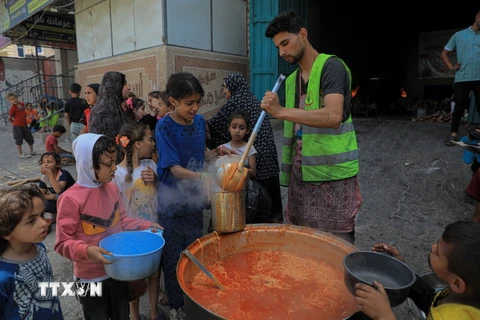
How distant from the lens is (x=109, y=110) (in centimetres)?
353

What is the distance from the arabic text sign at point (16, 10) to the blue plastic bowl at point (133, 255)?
9.73m

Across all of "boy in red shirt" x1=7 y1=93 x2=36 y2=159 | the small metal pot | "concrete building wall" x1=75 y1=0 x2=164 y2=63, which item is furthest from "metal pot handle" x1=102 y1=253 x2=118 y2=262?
"boy in red shirt" x1=7 y1=93 x2=36 y2=159

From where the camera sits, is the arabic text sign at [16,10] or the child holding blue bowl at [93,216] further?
the arabic text sign at [16,10]

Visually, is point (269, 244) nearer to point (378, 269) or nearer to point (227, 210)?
point (227, 210)

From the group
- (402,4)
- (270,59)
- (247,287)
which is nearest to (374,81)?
(402,4)

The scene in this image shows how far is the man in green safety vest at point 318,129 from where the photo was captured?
188 centimetres

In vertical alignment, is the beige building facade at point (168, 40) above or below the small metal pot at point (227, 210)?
above

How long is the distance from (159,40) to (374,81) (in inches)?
364

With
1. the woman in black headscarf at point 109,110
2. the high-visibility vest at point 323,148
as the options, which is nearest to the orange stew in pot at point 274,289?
the high-visibility vest at point 323,148

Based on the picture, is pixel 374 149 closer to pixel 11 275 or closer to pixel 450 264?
pixel 450 264

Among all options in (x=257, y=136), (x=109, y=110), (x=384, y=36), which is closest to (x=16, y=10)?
(x=109, y=110)

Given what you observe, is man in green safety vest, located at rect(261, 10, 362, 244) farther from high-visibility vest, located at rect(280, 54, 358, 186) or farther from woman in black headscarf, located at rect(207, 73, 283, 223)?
woman in black headscarf, located at rect(207, 73, 283, 223)

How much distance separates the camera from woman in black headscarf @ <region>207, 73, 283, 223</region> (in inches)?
128

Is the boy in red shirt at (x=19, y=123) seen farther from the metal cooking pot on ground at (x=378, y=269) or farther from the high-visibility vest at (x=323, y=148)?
the metal cooking pot on ground at (x=378, y=269)
